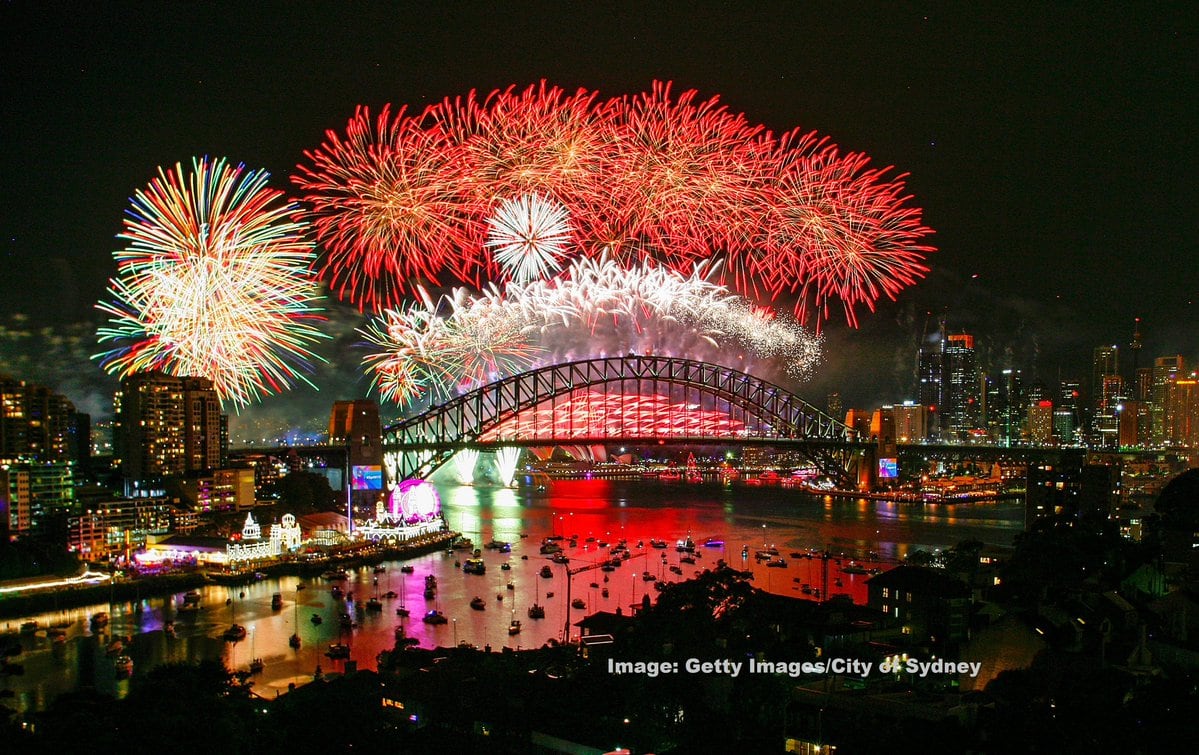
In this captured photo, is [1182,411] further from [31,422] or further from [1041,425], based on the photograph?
[31,422]

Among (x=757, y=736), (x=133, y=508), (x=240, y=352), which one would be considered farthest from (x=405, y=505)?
(x=757, y=736)

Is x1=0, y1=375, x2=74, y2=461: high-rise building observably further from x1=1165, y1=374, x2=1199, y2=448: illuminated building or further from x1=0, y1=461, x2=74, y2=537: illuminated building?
x1=1165, y1=374, x2=1199, y2=448: illuminated building

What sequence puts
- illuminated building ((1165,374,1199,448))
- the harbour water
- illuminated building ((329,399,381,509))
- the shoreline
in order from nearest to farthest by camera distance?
the harbour water → the shoreline → illuminated building ((329,399,381,509)) → illuminated building ((1165,374,1199,448))

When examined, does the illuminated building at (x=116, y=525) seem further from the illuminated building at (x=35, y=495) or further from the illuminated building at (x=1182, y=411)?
the illuminated building at (x=1182, y=411)

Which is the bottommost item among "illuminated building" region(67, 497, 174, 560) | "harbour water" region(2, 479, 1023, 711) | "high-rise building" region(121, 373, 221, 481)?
"harbour water" region(2, 479, 1023, 711)

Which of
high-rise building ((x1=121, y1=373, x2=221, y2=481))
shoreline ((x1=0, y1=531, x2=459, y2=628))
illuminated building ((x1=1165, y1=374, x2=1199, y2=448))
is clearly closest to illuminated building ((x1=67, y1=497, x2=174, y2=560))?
shoreline ((x1=0, y1=531, x2=459, y2=628))

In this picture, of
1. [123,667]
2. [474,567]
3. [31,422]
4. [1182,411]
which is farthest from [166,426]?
[1182,411]
